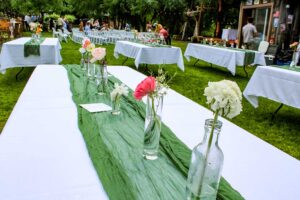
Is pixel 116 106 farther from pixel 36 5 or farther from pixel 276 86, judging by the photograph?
pixel 36 5

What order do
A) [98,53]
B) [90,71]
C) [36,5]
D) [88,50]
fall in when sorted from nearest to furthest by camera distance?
1. [98,53]
2. [88,50]
3. [90,71]
4. [36,5]

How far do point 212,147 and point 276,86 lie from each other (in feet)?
10.8

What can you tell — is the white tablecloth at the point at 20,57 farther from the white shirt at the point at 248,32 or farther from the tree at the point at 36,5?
the tree at the point at 36,5

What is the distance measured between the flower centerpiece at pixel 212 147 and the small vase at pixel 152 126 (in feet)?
0.96

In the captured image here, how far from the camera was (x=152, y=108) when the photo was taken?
1.14 metres

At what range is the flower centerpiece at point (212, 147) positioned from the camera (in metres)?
0.85

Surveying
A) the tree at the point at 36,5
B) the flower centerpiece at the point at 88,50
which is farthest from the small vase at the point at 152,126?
the tree at the point at 36,5

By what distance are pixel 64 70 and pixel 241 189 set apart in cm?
246

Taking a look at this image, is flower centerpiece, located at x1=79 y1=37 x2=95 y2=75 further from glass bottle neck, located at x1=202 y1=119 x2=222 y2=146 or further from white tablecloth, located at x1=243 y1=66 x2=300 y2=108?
white tablecloth, located at x1=243 y1=66 x2=300 y2=108

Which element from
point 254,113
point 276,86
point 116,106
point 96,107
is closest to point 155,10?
point 254,113

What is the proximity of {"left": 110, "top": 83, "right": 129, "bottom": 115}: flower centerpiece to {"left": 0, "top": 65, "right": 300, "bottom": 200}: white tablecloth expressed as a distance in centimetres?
24

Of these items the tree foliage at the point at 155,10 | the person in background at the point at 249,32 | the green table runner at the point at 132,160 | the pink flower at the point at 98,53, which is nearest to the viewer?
the green table runner at the point at 132,160

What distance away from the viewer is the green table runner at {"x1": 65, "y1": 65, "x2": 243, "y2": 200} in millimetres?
1004

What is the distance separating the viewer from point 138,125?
1605 millimetres
